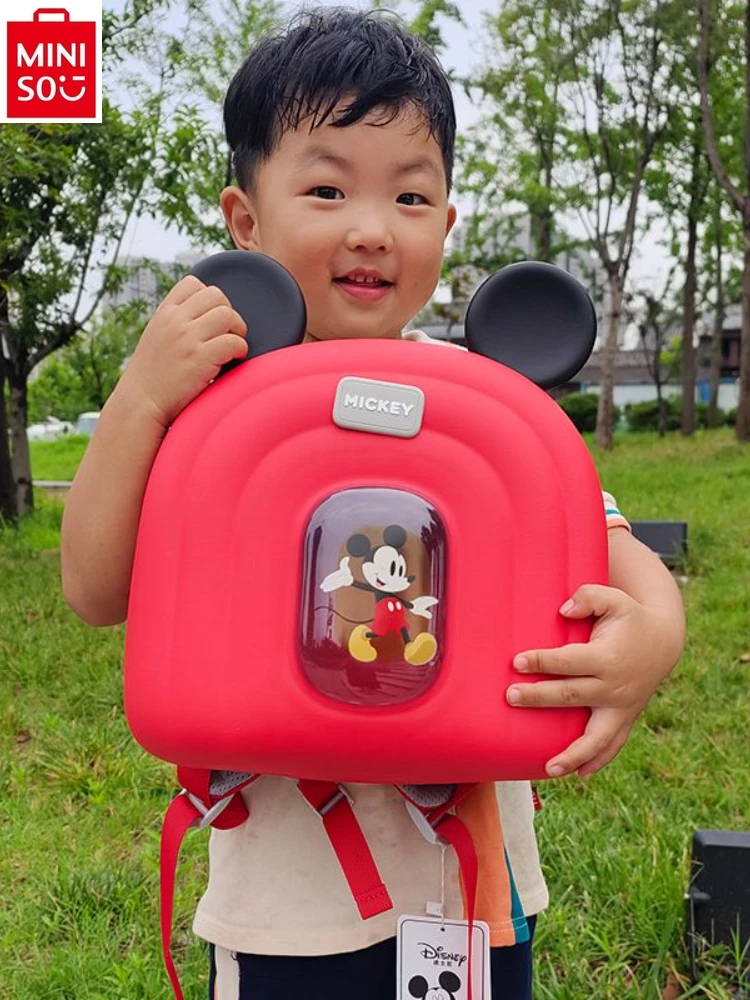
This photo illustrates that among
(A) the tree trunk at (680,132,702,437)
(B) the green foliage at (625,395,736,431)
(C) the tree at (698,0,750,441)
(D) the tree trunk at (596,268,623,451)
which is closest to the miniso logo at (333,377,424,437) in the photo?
(C) the tree at (698,0,750,441)

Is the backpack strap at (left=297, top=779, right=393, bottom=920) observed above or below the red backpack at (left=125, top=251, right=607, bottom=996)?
below

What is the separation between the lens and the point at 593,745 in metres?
0.89

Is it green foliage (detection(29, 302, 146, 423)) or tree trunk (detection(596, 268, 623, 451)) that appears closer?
green foliage (detection(29, 302, 146, 423))

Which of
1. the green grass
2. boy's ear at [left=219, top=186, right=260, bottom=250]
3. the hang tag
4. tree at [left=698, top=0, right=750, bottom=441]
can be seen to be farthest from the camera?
the green grass

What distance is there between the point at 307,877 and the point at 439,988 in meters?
0.17

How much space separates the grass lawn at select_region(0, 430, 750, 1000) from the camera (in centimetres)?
194

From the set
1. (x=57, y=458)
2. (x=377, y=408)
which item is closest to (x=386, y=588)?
(x=377, y=408)

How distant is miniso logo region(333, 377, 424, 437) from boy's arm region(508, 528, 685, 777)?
0.71ft

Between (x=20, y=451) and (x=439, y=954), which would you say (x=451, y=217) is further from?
(x=20, y=451)

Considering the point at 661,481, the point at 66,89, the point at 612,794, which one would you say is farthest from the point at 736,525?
the point at 66,89

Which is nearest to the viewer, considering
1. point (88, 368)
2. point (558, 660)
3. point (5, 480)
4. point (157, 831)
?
point (558, 660)

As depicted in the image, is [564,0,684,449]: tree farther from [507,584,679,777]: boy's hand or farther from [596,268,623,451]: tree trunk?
[507,584,679,777]: boy's hand

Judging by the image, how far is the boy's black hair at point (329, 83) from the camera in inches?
40.3

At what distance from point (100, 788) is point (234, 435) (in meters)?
2.18
